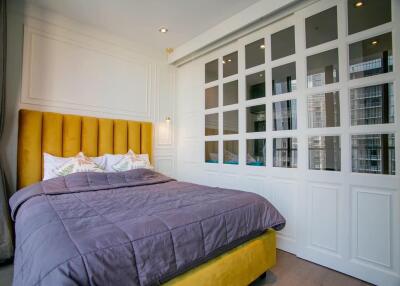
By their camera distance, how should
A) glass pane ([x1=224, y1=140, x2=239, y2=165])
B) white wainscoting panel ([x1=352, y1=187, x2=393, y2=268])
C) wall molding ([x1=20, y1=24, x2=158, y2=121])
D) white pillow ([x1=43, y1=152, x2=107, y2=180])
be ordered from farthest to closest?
1. glass pane ([x1=224, y1=140, x2=239, y2=165])
2. wall molding ([x1=20, y1=24, x2=158, y2=121])
3. white pillow ([x1=43, y1=152, x2=107, y2=180])
4. white wainscoting panel ([x1=352, y1=187, x2=393, y2=268])

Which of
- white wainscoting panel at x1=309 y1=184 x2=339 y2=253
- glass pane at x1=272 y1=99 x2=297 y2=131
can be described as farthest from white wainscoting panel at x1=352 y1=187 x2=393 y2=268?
glass pane at x1=272 y1=99 x2=297 y2=131

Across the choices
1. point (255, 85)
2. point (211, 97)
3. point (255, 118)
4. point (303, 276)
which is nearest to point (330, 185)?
point (303, 276)

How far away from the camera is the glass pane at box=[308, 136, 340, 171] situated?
214 cm

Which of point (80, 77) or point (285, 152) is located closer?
point (285, 152)

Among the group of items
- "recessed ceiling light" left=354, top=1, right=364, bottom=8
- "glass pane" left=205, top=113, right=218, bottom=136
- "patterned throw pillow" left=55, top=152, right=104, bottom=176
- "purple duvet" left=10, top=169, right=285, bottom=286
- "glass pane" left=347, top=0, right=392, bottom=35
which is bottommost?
"purple duvet" left=10, top=169, right=285, bottom=286

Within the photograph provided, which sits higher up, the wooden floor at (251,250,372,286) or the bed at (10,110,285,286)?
the bed at (10,110,285,286)

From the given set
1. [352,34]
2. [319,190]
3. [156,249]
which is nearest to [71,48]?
[156,249]

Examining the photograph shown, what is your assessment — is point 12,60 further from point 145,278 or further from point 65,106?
point 145,278

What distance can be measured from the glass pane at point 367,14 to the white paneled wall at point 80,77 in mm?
2769

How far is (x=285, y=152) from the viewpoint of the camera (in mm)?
2518

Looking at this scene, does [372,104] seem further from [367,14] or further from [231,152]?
[231,152]

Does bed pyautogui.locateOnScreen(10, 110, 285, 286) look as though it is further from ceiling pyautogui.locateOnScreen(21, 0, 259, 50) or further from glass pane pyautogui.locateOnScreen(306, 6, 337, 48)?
glass pane pyautogui.locateOnScreen(306, 6, 337, 48)

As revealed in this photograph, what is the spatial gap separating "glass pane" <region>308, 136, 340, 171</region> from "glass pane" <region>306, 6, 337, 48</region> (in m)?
1.02

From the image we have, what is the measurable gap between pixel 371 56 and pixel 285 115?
922 mm
